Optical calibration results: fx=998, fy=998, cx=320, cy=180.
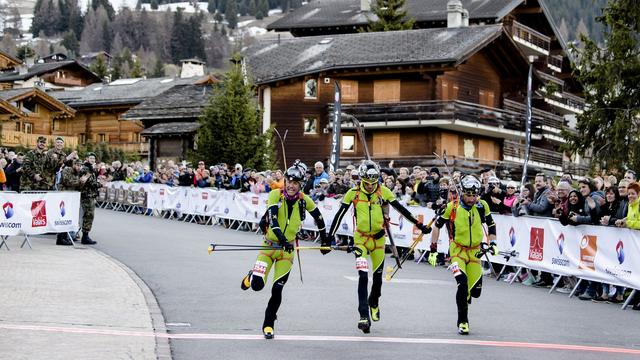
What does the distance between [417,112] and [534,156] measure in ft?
43.5

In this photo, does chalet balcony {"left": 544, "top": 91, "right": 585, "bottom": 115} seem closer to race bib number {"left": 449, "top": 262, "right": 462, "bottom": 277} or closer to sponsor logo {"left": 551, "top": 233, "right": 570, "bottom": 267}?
Result: sponsor logo {"left": 551, "top": 233, "right": 570, "bottom": 267}

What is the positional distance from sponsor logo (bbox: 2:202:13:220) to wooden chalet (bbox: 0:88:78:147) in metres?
45.8

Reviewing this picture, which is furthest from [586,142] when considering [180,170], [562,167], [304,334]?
[562,167]

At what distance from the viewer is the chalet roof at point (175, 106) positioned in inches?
2621

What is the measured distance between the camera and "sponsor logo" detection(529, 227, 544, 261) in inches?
713

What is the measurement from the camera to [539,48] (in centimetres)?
7012

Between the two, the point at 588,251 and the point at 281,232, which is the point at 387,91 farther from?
the point at 281,232

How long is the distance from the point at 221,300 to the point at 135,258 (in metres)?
6.28

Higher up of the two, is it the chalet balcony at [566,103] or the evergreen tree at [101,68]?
the evergreen tree at [101,68]

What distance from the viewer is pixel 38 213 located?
21438mm

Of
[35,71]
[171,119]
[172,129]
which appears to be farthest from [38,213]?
[35,71]

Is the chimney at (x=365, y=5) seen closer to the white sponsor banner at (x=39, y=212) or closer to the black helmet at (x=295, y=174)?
the white sponsor banner at (x=39, y=212)

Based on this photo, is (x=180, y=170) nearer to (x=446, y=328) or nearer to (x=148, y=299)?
(x=148, y=299)

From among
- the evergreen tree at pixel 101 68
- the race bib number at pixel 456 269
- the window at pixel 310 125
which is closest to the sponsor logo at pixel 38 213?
the race bib number at pixel 456 269
